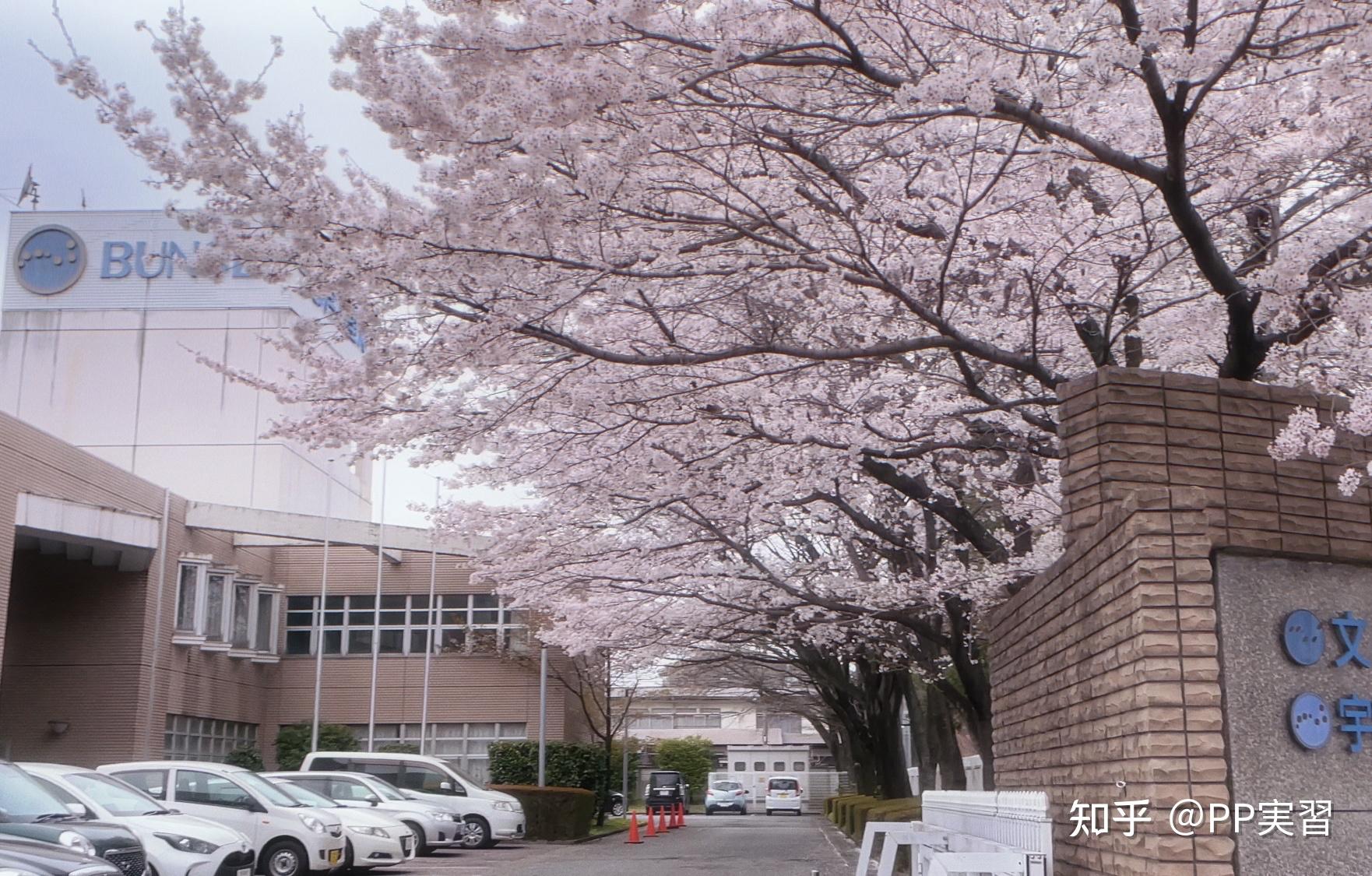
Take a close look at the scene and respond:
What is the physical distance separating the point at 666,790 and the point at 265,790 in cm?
3908

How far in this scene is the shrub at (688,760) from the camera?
68312 millimetres

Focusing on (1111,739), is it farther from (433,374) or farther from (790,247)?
(433,374)

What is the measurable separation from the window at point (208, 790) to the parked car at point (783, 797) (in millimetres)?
42032

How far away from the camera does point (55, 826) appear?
9.77 meters

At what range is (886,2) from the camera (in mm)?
7379

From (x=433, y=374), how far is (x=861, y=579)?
1013 cm

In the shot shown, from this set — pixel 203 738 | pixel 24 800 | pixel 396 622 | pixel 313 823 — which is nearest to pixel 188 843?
pixel 24 800

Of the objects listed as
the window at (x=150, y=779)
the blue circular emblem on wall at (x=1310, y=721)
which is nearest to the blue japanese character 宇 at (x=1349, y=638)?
the blue circular emblem on wall at (x=1310, y=721)

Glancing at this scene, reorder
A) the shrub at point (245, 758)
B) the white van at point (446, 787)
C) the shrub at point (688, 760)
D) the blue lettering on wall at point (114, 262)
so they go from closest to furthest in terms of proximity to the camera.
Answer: the white van at point (446, 787) → the shrub at point (245, 758) → the blue lettering on wall at point (114, 262) → the shrub at point (688, 760)

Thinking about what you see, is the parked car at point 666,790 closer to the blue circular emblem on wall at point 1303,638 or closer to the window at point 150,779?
the window at point 150,779

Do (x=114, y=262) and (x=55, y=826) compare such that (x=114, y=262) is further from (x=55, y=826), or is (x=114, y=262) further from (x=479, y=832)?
(x=55, y=826)

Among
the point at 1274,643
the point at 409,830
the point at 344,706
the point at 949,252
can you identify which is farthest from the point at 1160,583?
the point at 344,706

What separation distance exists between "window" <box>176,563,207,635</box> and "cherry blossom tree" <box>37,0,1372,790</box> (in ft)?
67.0

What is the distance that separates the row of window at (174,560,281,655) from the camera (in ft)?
103
